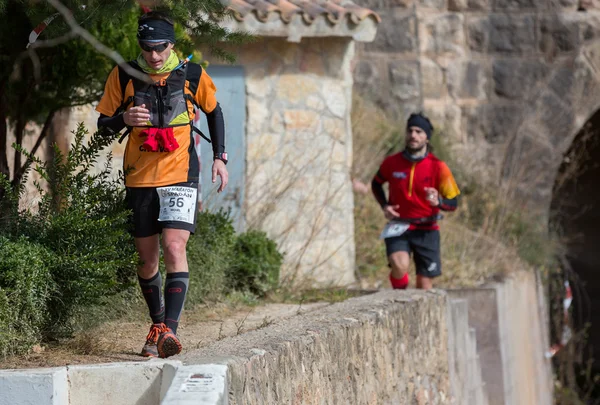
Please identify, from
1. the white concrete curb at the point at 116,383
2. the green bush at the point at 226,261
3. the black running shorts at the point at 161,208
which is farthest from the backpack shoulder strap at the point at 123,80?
the green bush at the point at 226,261

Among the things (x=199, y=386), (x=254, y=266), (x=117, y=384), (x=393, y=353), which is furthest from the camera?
(x=254, y=266)

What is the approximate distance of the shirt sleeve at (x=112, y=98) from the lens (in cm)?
545

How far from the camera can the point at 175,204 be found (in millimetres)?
5324

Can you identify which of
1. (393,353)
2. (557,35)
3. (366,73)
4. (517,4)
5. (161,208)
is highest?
(517,4)

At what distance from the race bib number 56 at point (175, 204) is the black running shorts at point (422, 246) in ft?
11.9

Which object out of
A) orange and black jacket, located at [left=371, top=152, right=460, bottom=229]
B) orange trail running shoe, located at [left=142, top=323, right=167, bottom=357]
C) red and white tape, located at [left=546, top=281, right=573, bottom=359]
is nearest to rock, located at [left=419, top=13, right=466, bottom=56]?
red and white tape, located at [left=546, top=281, right=573, bottom=359]

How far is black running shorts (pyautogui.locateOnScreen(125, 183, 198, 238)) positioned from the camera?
532 cm

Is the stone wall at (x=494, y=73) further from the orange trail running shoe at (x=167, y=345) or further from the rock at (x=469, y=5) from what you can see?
the orange trail running shoe at (x=167, y=345)

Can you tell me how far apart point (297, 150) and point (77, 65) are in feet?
11.6

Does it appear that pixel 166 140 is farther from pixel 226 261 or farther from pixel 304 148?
pixel 304 148

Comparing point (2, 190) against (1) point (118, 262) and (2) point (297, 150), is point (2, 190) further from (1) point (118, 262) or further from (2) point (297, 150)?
(2) point (297, 150)

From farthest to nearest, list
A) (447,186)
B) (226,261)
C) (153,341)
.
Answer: (447,186)
(226,261)
(153,341)

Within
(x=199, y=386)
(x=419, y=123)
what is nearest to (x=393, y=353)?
(x=419, y=123)

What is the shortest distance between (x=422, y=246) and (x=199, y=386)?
4.92 metres
